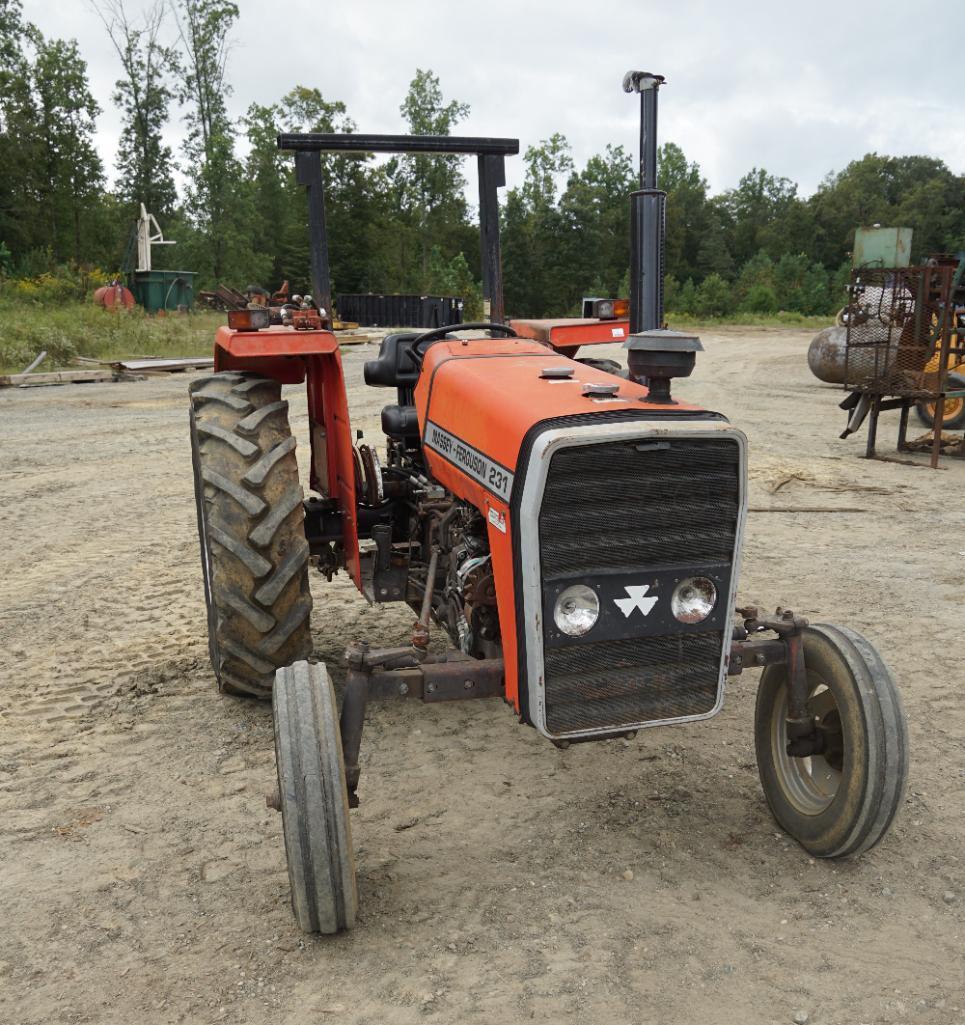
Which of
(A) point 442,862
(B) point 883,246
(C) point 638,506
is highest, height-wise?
(B) point 883,246

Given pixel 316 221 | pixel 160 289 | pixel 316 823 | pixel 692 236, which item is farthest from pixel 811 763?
pixel 692 236

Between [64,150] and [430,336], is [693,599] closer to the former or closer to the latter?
[430,336]

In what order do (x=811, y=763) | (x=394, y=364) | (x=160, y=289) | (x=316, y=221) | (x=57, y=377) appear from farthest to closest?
(x=160, y=289), (x=57, y=377), (x=316, y=221), (x=394, y=364), (x=811, y=763)

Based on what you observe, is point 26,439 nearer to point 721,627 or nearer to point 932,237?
point 721,627

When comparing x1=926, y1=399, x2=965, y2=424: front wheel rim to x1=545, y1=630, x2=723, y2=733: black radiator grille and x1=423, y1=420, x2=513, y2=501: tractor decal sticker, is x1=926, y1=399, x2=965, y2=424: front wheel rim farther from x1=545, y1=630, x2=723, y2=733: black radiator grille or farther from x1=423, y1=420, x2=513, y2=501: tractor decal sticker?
x1=545, y1=630, x2=723, y2=733: black radiator grille

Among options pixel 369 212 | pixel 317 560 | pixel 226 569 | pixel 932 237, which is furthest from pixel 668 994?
pixel 932 237

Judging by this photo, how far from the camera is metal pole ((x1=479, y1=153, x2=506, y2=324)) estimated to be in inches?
181

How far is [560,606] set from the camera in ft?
8.97

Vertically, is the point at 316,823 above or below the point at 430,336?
below

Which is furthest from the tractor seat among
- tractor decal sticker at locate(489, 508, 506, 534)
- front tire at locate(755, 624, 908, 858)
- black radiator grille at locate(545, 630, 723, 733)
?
front tire at locate(755, 624, 908, 858)

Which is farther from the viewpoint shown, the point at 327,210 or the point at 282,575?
the point at 327,210

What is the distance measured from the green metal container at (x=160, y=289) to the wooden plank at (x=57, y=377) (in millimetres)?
11224

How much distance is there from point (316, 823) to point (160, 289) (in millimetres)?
27216

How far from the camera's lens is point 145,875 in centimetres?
298
